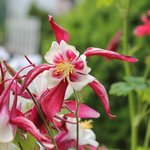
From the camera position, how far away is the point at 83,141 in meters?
0.86

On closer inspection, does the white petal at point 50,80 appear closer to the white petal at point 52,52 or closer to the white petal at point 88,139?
the white petal at point 52,52

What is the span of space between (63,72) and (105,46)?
8.91 ft

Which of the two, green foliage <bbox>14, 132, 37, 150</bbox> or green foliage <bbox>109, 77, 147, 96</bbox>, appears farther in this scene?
green foliage <bbox>109, 77, 147, 96</bbox>

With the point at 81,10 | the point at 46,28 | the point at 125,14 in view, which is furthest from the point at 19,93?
the point at 46,28

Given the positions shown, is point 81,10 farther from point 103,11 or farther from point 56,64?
point 56,64

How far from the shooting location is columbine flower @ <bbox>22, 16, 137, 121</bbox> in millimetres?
722

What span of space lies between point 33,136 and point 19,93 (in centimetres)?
5

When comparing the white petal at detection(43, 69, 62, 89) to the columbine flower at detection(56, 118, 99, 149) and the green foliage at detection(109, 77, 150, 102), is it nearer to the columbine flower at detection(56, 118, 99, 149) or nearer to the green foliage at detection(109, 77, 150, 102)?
the columbine flower at detection(56, 118, 99, 149)

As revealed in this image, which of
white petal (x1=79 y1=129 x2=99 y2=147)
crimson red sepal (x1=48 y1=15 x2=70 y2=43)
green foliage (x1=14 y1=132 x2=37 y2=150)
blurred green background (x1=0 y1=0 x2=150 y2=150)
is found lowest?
blurred green background (x1=0 y1=0 x2=150 y2=150)

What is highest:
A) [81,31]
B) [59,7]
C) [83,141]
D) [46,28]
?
[83,141]

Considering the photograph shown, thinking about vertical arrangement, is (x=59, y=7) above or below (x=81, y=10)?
below

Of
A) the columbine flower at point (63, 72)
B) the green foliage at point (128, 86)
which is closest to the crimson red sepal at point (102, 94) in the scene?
the columbine flower at point (63, 72)

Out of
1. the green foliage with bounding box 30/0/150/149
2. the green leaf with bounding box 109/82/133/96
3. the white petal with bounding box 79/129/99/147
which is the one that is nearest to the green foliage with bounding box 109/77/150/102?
the green leaf with bounding box 109/82/133/96

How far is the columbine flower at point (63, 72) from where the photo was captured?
28.4 inches
